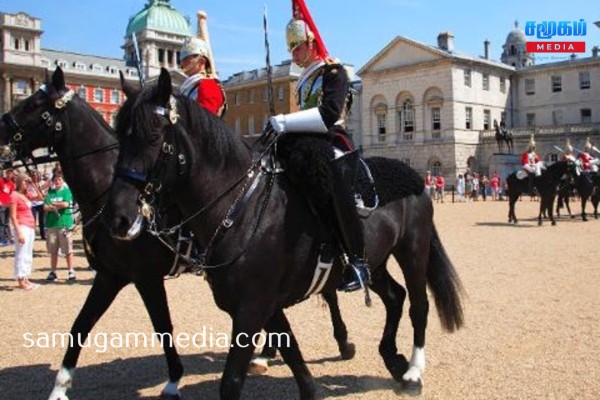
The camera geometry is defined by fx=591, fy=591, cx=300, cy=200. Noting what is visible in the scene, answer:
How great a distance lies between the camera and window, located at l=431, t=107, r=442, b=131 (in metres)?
56.4

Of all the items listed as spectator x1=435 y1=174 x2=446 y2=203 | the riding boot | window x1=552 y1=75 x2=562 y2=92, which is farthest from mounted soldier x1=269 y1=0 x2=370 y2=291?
window x1=552 y1=75 x2=562 y2=92

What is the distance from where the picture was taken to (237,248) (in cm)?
347

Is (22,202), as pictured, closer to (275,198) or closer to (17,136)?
(17,136)

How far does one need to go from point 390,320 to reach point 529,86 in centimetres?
6337

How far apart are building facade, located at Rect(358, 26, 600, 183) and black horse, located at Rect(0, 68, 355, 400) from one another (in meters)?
51.7

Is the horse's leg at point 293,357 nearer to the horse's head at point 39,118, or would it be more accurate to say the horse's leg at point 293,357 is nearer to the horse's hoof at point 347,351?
the horse's hoof at point 347,351

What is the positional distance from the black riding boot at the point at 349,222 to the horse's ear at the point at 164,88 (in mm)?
1183

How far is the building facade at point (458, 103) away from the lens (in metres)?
55.1

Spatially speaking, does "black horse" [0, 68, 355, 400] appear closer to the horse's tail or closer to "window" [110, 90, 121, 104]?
the horse's tail

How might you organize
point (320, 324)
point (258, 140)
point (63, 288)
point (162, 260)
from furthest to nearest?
point (63, 288) → point (320, 324) → point (162, 260) → point (258, 140)

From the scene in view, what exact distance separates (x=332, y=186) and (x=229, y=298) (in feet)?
3.17

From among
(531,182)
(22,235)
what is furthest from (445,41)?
(22,235)

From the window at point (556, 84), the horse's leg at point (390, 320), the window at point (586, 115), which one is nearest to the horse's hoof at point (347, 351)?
the horse's leg at point (390, 320)

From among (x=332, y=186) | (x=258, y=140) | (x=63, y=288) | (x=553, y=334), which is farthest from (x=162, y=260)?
(x=63, y=288)
